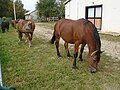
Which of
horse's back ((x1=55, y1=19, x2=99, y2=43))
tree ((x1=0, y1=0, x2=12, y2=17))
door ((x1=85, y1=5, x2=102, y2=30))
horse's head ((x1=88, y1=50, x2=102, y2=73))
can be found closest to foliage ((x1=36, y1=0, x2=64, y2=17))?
tree ((x1=0, y1=0, x2=12, y2=17))

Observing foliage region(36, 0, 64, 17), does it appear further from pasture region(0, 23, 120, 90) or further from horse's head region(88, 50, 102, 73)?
horse's head region(88, 50, 102, 73)

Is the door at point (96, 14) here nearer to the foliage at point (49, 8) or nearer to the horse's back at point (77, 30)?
the horse's back at point (77, 30)

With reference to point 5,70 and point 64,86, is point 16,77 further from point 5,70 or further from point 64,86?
point 64,86

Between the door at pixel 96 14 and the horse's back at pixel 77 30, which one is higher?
the door at pixel 96 14

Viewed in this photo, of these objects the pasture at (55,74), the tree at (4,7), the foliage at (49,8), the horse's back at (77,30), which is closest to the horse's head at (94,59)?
the pasture at (55,74)

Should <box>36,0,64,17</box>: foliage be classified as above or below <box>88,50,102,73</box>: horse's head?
above

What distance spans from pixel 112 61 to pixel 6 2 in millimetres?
35116

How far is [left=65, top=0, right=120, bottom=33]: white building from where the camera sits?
539 inches

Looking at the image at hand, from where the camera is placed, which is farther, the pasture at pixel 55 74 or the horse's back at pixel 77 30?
the horse's back at pixel 77 30

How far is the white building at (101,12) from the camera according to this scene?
44.9ft

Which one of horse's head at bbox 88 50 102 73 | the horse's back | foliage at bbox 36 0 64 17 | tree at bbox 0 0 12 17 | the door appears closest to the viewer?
horse's head at bbox 88 50 102 73

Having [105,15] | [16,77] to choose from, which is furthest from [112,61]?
[105,15]

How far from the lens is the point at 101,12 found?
15.2m

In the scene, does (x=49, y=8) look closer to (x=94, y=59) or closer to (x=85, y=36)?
(x=85, y=36)
